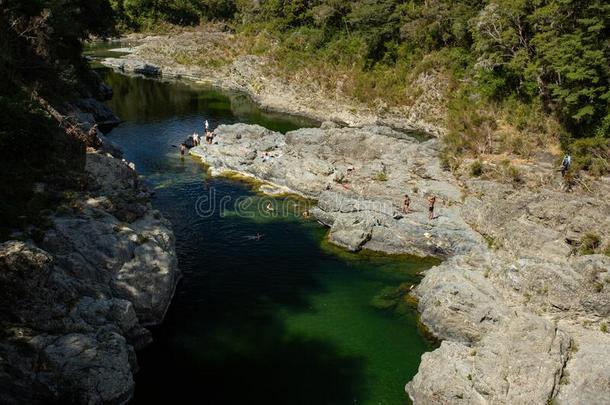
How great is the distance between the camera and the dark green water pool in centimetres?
2291

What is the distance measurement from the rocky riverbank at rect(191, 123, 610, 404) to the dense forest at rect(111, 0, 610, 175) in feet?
15.6

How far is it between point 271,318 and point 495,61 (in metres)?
33.3

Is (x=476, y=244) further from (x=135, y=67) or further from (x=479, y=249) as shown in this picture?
(x=135, y=67)

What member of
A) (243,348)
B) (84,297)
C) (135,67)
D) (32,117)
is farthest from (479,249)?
(135,67)

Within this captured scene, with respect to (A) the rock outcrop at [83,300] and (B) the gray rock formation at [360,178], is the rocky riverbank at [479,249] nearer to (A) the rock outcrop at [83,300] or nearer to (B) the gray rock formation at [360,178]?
(B) the gray rock formation at [360,178]

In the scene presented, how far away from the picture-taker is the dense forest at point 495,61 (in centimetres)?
3641

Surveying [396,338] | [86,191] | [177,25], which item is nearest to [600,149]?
[396,338]

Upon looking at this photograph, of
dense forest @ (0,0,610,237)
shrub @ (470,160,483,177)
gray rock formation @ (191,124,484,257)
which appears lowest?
gray rock formation @ (191,124,484,257)

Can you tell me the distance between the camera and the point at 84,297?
22375 mm

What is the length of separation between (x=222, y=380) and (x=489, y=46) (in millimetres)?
39061

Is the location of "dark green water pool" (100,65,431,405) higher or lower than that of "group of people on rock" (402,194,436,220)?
lower

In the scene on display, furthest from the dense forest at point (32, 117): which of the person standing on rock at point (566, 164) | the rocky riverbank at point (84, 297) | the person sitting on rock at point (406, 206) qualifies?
the person standing on rock at point (566, 164)

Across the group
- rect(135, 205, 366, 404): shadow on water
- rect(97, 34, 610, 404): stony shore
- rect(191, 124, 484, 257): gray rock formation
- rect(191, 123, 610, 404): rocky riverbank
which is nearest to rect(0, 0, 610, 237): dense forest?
rect(191, 124, 484, 257): gray rock formation

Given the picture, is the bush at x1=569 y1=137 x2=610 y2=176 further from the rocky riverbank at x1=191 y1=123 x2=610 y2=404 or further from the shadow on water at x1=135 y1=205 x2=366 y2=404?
the shadow on water at x1=135 y1=205 x2=366 y2=404
